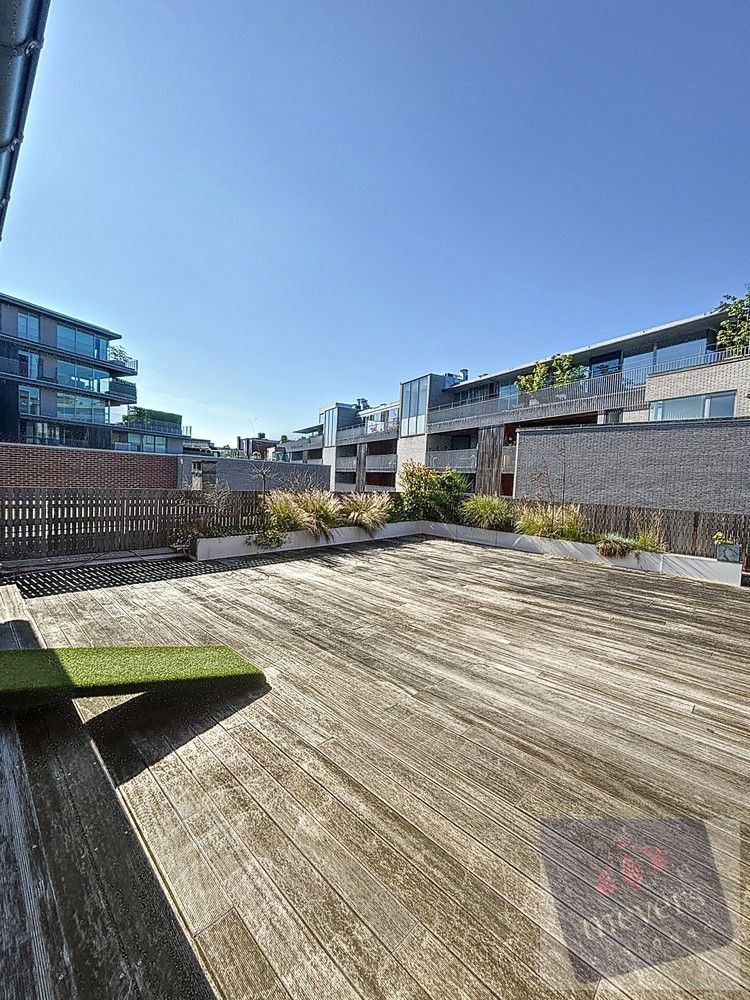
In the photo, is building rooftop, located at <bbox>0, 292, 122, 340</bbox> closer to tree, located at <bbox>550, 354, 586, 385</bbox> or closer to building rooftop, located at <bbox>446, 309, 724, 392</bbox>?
building rooftop, located at <bbox>446, 309, 724, 392</bbox>

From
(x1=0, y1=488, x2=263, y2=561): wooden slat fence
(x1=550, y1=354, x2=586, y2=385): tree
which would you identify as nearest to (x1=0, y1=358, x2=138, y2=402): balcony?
(x1=0, y1=488, x2=263, y2=561): wooden slat fence

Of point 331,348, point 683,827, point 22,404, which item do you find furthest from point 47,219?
point 22,404

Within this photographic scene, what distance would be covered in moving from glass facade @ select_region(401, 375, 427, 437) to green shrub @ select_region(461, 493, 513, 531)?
42.1ft

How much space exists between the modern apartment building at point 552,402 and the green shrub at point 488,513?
18.5ft

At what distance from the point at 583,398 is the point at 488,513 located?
26.9 ft

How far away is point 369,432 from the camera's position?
27266mm

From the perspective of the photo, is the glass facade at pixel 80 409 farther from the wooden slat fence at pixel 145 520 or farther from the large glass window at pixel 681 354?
the large glass window at pixel 681 354

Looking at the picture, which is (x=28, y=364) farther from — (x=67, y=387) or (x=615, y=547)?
(x=615, y=547)

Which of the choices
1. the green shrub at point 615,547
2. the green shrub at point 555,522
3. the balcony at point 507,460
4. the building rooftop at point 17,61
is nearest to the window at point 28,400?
the balcony at point 507,460

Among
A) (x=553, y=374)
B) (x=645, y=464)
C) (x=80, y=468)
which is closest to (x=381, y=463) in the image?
(x=553, y=374)

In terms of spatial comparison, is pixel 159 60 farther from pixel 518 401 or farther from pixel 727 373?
pixel 518 401

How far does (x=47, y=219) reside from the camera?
5.75 m

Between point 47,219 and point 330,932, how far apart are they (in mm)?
8360

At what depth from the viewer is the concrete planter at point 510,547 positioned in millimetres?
6504
